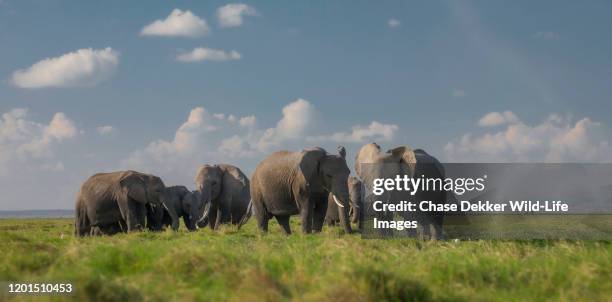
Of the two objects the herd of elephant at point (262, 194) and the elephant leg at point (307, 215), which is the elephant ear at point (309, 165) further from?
the elephant leg at point (307, 215)

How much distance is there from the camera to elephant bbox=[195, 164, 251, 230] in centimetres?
3194

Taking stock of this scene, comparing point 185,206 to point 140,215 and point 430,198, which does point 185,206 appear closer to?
point 140,215

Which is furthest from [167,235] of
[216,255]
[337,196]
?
[216,255]

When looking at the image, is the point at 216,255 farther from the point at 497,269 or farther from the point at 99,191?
the point at 99,191

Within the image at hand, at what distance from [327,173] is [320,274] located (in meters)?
11.1

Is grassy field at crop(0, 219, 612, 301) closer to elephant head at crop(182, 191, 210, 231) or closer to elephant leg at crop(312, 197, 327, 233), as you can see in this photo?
elephant leg at crop(312, 197, 327, 233)

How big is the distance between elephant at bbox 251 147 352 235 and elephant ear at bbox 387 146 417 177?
2571mm

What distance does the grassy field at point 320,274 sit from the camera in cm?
909

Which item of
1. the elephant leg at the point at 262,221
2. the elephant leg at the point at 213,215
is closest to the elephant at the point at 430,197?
the elephant leg at the point at 262,221

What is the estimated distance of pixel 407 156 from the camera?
18703mm

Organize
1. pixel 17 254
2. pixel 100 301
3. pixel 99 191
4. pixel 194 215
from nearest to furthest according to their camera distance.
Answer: pixel 100 301
pixel 17 254
pixel 99 191
pixel 194 215

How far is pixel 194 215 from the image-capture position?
103 ft

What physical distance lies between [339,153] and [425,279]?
39.2ft

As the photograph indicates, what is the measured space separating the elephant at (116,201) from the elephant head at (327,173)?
7.57 meters
